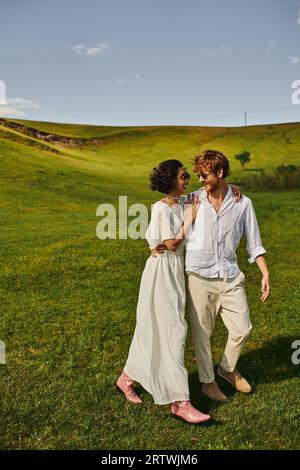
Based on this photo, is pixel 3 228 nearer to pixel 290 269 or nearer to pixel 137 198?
pixel 290 269

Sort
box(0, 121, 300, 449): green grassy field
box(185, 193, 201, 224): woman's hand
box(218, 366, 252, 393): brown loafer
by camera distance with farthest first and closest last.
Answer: box(218, 366, 252, 393): brown loafer → box(185, 193, 201, 224): woman's hand → box(0, 121, 300, 449): green grassy field

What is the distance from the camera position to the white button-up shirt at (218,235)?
254 inches

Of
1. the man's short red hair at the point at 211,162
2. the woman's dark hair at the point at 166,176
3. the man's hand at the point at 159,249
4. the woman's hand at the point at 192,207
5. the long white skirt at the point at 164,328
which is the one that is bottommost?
the long white skirt at the point at 164,328

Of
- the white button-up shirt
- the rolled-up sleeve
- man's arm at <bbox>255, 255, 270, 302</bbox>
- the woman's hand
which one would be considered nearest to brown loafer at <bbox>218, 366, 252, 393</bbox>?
man's arm at <bbox>255, 255, 270, 302</bbox>

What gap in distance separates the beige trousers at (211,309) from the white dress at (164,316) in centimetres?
27

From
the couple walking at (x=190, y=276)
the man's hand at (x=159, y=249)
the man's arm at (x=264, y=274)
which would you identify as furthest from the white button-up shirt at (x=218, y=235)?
the man's hand at (x=159, y=249)

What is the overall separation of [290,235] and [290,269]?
7.37 meters

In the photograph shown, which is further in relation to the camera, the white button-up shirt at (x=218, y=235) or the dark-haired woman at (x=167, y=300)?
the white button-up shirt at (x=218, y=235)

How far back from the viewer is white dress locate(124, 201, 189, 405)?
6.21 meters

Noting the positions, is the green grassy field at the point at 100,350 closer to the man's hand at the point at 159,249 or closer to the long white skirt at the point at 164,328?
the long white skirt at the point at 164,328

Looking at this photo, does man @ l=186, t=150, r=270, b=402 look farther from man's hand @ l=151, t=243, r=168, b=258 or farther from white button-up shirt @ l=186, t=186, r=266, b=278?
man's hand @ l=151, t=243, r=168, b=258

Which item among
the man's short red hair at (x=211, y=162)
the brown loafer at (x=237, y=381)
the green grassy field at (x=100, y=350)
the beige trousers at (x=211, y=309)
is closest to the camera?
the green grassy field at (x=100, y=350)

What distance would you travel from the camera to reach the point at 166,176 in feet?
20.5
